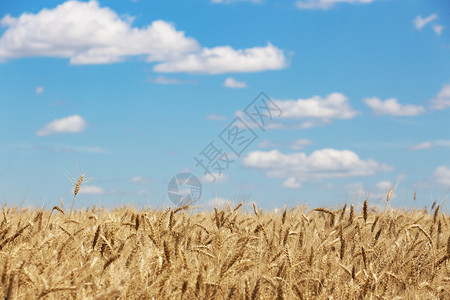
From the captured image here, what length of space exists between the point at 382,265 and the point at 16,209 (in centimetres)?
520

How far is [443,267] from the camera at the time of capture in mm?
4738

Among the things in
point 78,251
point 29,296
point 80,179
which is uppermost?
point 80,179

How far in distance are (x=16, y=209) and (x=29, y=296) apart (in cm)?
511

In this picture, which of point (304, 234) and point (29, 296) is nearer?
point (29, 296)

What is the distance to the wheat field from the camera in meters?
2.97

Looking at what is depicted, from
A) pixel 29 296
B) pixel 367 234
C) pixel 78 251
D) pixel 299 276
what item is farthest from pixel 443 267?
pixel 29 296

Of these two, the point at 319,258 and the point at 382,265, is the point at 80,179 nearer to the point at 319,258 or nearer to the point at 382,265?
the point at 319,258

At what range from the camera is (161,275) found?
124 inches

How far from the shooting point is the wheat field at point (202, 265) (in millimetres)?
2975

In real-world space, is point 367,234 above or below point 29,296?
above

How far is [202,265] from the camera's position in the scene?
3584 mm

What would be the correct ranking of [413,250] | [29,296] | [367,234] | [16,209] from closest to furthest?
[29,296]
[413,250]
[367,234]
[16,209]

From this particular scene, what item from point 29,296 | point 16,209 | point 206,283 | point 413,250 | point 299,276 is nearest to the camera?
point 29,296

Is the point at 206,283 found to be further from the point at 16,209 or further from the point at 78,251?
the point at 16,209
